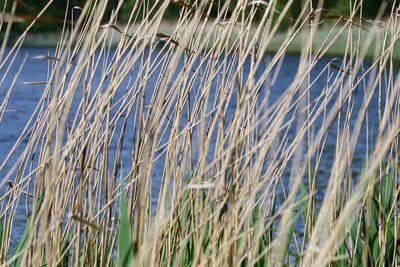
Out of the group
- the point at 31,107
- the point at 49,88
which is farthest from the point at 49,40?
the point at 49,88

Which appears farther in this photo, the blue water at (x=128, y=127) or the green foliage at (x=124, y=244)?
the blue water at (x=128, y=127)

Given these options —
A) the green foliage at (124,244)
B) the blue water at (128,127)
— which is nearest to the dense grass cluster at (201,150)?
the green foliage at (124,244)

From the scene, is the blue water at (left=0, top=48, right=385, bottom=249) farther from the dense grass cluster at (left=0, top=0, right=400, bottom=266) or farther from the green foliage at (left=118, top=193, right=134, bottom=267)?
the green foliage at (left=118, top=193, right=134, bottom=267)

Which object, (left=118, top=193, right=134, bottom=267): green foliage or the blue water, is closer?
(left=118, top=193, right=134, bottom=267): green foliage

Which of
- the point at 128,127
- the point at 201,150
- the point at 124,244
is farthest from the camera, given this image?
the point at 128,127

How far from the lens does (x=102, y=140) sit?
1.67m

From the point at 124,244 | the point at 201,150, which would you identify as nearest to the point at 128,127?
the point at 201,150

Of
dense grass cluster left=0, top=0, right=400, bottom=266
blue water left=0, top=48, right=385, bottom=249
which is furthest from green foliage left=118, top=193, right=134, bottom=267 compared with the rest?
blue water left=0, top=48, right=385, bottom=249

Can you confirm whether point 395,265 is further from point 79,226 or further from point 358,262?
point 79,226

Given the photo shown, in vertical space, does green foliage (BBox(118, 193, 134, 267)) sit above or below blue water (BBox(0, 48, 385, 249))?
above

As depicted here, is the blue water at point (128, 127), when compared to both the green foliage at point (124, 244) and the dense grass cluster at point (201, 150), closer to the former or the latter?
the dense grass cluster at point (201, 150)

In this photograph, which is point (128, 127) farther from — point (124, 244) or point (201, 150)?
point (124, 244)

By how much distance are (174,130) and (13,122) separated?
1025 centimetres

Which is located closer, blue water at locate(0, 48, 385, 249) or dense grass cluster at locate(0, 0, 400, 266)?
dense grass cluster at locate(0, 0, 400, 266)
